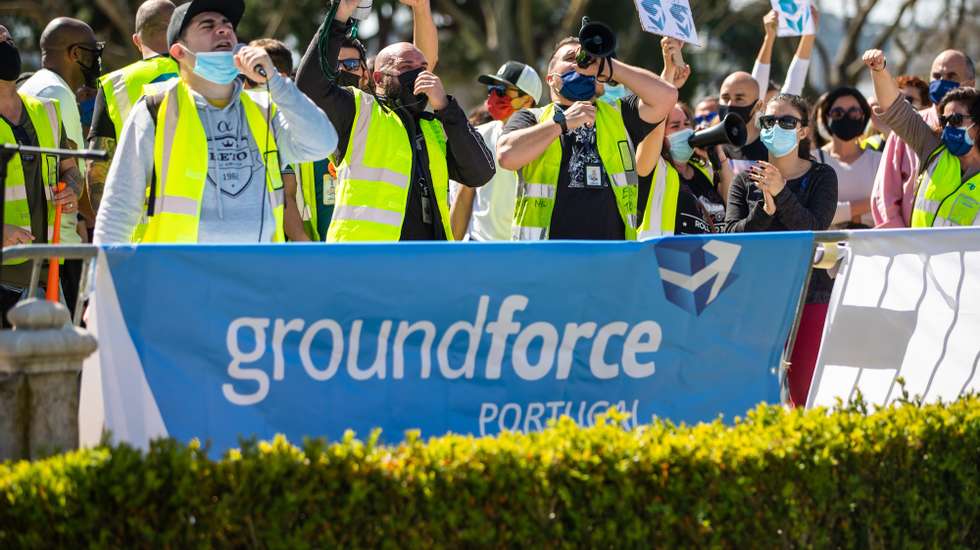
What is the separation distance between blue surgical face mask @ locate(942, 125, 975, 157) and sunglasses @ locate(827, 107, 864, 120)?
147 centimetres

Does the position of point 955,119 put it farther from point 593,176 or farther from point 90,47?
point 90,47

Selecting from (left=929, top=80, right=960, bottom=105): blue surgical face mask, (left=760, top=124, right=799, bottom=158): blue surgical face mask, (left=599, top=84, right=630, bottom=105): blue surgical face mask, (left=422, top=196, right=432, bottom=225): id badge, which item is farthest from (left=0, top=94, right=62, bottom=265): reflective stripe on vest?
(left=929, top=80, right=960, bottom=105): blue surgical face mask

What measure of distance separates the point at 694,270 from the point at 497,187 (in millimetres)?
3345

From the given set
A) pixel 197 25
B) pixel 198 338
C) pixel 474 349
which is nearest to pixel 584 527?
pixel 474 349

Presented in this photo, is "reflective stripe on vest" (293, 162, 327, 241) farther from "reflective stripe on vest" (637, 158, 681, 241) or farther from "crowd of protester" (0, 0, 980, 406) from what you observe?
"reflective stripe on vest" (637, 158, 681, 241)

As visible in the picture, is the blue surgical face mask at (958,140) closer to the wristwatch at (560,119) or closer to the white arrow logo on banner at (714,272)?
the wristwatch at (560,119)

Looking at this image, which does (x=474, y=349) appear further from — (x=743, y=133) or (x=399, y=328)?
(x=743, y=133)

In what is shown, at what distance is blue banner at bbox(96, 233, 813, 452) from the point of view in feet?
16.1

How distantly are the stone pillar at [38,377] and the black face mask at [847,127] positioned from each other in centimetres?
663

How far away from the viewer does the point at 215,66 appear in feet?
18.8

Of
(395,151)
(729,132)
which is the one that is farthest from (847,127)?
(395,151)

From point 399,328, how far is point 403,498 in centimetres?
91

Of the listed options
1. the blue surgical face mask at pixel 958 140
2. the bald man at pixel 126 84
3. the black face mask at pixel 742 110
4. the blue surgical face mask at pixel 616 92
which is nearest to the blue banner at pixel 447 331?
the blue surgical face mask at pixel 616 92

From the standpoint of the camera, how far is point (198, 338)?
16.1 feet
